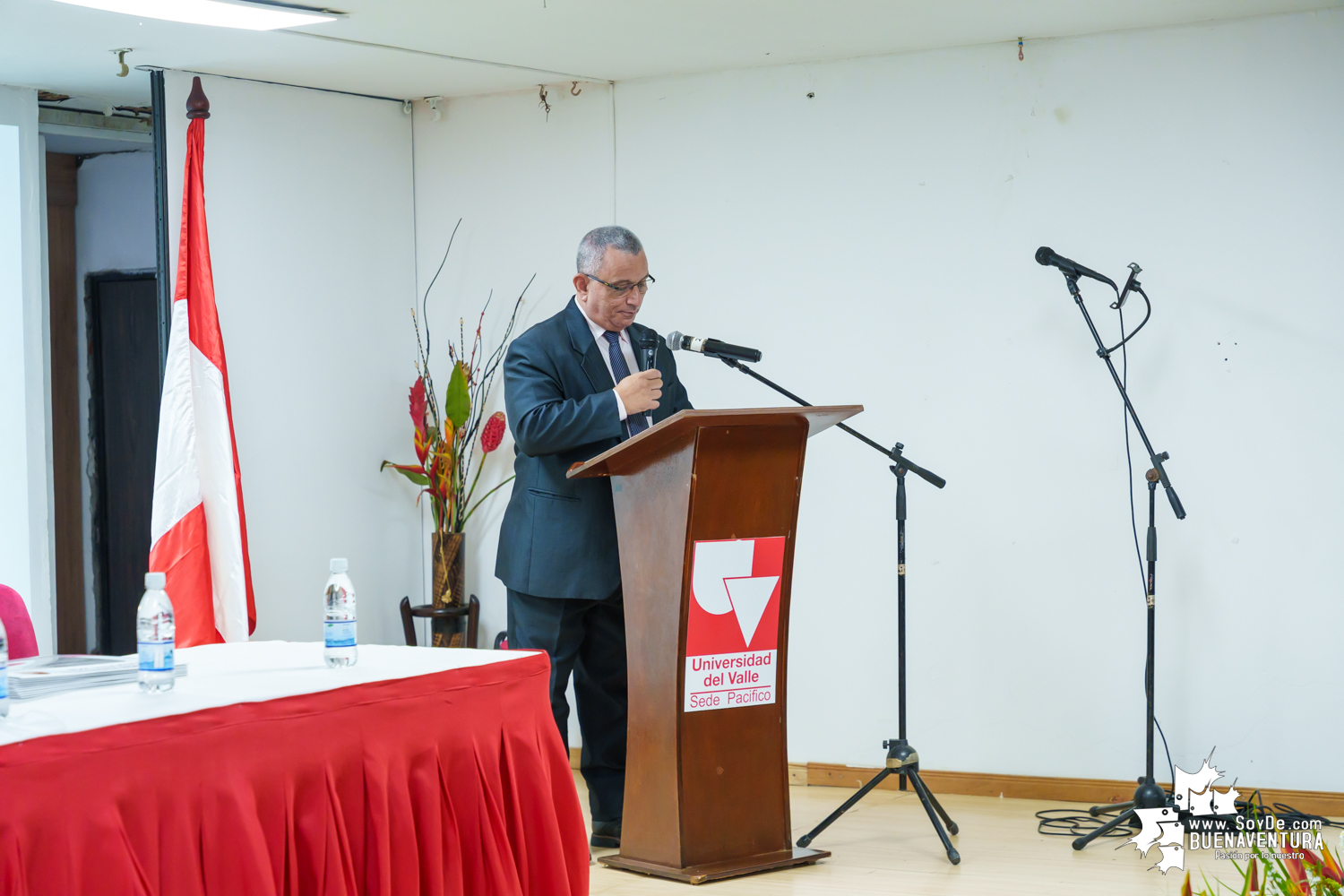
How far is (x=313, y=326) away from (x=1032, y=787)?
2.86 meters

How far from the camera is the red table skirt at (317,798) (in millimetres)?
1628

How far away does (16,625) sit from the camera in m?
2.42

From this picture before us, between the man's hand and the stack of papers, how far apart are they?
4.51ft

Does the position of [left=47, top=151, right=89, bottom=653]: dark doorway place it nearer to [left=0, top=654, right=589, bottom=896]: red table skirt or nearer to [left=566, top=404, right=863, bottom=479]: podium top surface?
[left=566, top=404, right=863, bottom=479]: podium top surface

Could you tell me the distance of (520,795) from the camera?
2.29 metres

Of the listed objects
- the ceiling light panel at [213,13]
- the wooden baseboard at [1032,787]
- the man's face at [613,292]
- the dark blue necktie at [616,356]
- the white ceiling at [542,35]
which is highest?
the white ceiling at [542,35]

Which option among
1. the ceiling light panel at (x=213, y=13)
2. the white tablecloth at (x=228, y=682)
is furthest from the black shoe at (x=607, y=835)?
the ceiling light panel at (x=213, y=13)

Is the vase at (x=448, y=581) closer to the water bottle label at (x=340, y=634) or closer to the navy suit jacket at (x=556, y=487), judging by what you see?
the navy suit jacket at (x=556, y=487)

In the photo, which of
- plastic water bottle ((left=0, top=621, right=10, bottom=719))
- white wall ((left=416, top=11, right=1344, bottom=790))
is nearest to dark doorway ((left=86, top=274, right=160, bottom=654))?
white wall ((left=416, top=11, right=1344, bottom=790))

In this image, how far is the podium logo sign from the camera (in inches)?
120

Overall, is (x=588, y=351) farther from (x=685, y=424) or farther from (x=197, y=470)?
(x=197, y=470)

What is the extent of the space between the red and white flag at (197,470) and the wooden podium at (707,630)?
168 cm

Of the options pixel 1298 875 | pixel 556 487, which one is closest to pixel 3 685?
pixel 1298 875

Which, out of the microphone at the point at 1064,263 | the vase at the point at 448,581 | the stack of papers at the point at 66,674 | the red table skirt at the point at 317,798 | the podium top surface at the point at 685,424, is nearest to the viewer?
the red table skirt at the point at 317,798
